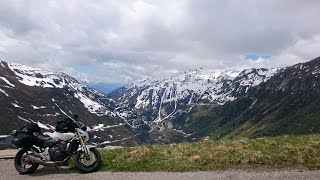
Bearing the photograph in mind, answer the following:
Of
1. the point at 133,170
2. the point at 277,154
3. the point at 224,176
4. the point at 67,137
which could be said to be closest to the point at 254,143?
the point at 277,154

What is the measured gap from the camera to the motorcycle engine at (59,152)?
63.5 ft

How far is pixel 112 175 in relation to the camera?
18734mm

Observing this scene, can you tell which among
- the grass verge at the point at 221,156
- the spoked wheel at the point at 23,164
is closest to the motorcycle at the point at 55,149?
the spoked wheel at the point at 23,164

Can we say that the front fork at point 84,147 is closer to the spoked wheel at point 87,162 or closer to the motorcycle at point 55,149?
the motorcycle at point 55,149

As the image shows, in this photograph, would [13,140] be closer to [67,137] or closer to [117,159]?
[67,137]

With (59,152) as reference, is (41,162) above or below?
below

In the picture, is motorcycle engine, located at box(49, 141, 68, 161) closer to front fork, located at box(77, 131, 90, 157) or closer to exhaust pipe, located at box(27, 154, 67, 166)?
exhaust pipe, located at box(27, 154, 67, 166)

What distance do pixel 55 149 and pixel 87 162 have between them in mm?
1640

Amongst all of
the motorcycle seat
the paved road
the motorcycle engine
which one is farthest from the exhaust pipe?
the motorcycle seat

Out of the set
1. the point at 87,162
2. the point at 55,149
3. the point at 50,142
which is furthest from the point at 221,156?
the point at 50,142

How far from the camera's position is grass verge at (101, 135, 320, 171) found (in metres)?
18.8

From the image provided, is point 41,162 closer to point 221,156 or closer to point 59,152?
point 59,152

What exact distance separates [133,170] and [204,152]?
143 inches

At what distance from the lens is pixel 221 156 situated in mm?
19672
